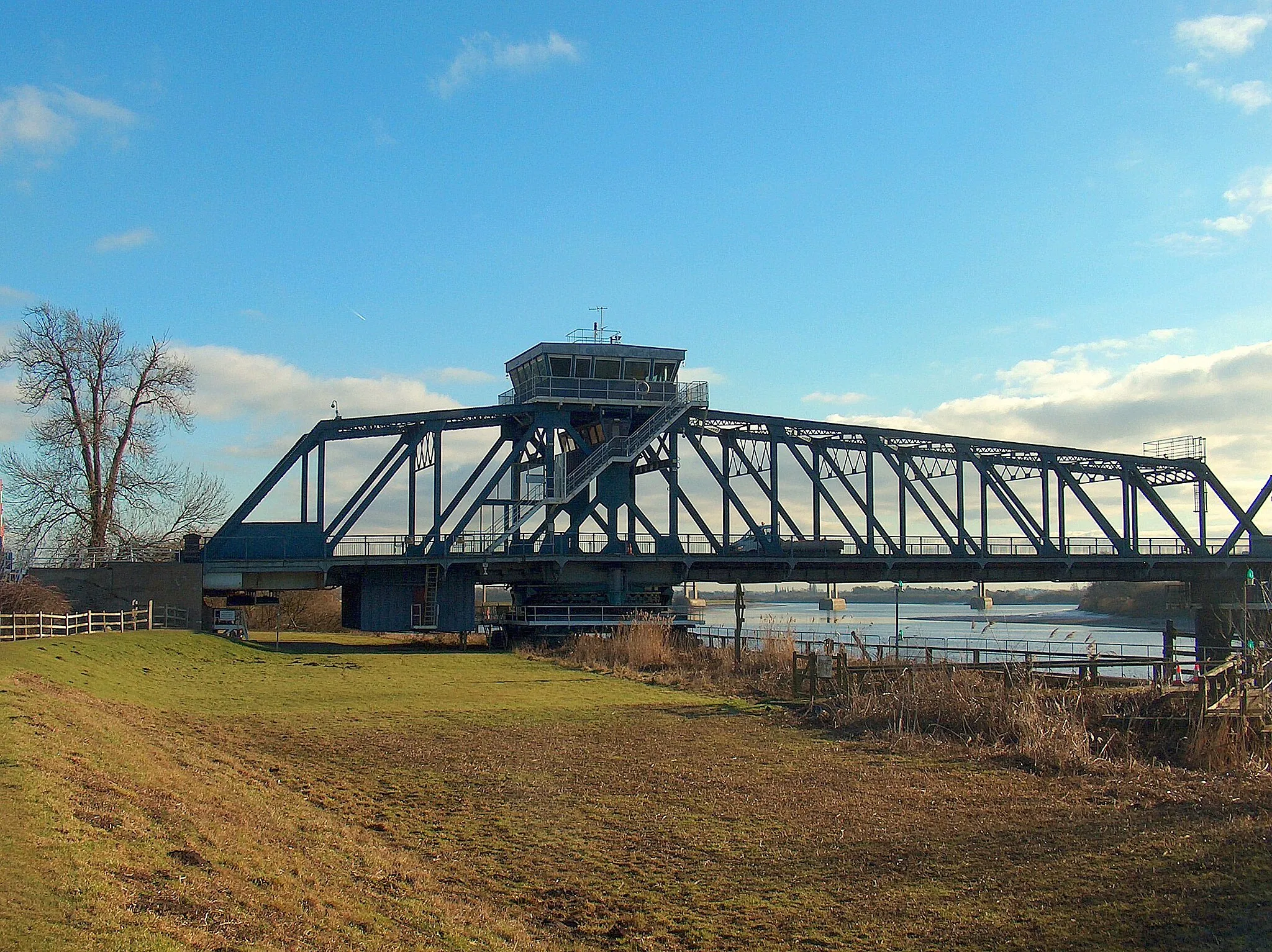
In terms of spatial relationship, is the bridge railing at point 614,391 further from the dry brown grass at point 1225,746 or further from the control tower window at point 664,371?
the dry brown grass at point 1225,746

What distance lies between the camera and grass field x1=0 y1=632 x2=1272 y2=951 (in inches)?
424

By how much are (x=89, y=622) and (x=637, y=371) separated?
35856 millimetres

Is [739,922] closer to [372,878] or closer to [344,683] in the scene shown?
[372,878]

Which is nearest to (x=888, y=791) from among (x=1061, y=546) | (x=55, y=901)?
(x=55, y=901)

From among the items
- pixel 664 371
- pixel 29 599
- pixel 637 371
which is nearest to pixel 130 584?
pixel 29 599

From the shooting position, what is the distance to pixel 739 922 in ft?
38.7

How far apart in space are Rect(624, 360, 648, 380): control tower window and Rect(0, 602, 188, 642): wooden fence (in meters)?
28.8

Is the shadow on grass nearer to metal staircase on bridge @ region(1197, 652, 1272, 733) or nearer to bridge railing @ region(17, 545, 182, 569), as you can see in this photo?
bridge railing @ region(17, 545, 182, 569)

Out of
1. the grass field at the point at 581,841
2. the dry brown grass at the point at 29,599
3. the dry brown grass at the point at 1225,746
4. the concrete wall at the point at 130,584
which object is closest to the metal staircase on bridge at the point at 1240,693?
the dry brown grass at the point at 1225,746

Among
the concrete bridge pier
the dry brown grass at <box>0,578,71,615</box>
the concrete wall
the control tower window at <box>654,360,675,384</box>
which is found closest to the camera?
the dry brown grass at <box>0,578,71,615</box>

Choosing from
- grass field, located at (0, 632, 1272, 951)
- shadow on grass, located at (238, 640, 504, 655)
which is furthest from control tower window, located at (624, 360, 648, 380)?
grass field, located at (0, 632, 1272, 951)

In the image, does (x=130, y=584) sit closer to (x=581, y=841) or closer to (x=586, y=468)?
(x=586, y=468)

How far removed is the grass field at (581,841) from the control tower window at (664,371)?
1743 inches

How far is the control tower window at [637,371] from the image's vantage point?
2667 inches
